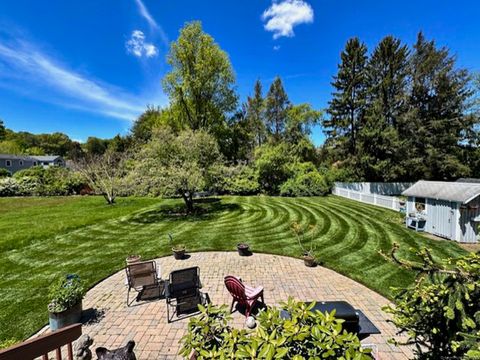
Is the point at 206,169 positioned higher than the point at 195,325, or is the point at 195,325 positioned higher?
the point at 206,169

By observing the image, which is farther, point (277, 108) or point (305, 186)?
point (277, 108)

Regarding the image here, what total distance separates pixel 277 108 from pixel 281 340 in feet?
109

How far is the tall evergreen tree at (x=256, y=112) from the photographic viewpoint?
33.2 metres

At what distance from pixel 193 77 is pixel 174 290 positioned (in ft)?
67.3

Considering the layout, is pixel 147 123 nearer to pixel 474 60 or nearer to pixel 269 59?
pixel 269 59

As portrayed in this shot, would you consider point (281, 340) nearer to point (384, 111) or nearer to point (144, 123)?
point (384, 111)

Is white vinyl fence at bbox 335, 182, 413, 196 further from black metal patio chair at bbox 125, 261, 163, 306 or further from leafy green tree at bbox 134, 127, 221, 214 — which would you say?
black metal patio chair at bbox 125, 261, 163, 306

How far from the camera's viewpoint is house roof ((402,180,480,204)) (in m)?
8.48

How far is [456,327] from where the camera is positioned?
6.82ft

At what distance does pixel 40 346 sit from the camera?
6.45ft

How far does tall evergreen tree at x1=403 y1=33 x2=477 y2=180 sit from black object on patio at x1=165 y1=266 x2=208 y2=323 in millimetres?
25032

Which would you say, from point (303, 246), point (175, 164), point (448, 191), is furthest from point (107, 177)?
point (448, 191)

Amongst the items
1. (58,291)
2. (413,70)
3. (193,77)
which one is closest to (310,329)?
(58,291)

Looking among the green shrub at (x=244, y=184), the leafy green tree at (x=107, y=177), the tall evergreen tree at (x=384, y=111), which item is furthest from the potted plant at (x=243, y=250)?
the tall evergreen tree at (x=384, y=111)
